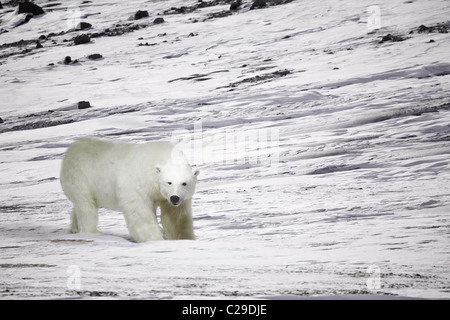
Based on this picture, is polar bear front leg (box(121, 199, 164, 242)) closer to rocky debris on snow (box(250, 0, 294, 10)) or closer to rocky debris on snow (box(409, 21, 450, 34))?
rocky debris on snow (box(409, 21, 450, 34))

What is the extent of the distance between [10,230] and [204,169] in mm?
4750

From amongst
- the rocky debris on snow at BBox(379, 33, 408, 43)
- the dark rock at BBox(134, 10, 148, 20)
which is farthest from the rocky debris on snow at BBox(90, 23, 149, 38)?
the rocky debris on snow at BBox(379, 33, 408, 43)

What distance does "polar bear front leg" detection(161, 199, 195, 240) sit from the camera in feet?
22.8

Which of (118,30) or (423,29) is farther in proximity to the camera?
(118,30)

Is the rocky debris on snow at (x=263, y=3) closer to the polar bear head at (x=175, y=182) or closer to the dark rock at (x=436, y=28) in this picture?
the dark rock at (x=436, y=28)

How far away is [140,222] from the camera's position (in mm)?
6578

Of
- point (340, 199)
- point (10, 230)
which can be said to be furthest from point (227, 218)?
point (10, 230)

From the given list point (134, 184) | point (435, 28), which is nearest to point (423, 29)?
point (435, 28)

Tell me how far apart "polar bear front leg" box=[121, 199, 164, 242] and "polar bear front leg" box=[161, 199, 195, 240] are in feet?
1.24

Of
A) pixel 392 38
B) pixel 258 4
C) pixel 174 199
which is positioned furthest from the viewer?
pixel 258 4

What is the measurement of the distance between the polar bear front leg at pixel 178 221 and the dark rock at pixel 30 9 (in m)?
28.7

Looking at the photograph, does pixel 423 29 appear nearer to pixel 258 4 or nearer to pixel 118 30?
pixel 258 4

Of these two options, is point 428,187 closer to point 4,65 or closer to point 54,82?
point 54,82

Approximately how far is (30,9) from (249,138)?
22.4 metres
